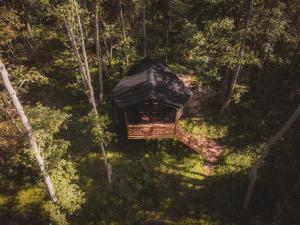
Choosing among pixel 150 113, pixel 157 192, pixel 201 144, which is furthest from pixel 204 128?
pixel 157 192

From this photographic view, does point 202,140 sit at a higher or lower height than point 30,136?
lower

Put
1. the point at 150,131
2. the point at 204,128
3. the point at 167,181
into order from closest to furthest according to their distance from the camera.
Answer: the point at 167,181, the point at 150,131, the point at 204,128

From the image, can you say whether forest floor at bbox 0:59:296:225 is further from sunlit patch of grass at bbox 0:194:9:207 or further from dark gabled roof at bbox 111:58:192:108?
dark gabled roof at bbox 111:58:192:108

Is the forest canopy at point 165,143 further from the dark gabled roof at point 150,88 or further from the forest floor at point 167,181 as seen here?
the dark gabled roof at point 150,88

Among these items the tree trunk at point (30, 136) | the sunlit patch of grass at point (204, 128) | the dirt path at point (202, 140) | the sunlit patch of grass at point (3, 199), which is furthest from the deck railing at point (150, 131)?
the sunlit patch of grass at point (3, 199)

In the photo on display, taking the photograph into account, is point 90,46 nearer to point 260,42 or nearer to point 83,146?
point 83,146

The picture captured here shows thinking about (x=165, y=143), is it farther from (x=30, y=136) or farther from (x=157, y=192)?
(x=30, y=136)
